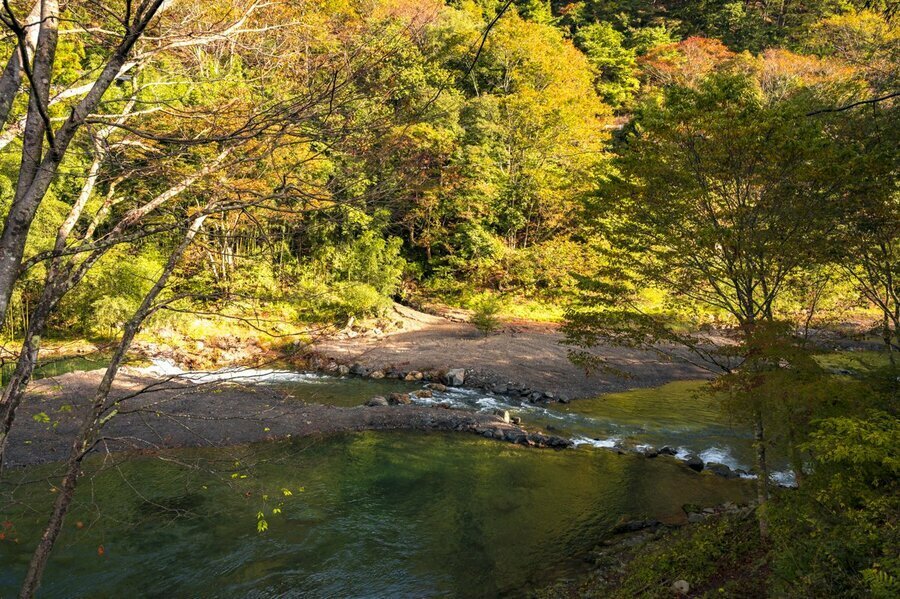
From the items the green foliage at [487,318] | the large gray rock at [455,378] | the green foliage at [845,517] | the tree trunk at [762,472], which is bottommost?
the large gray rock at [455,378]

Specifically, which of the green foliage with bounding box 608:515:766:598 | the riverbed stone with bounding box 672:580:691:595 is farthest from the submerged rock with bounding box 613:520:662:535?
the riverbed stone with bounding box 672:580:691:595

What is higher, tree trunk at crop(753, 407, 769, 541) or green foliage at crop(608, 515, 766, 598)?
tree trunk at crop(753, 407, 769, 541)

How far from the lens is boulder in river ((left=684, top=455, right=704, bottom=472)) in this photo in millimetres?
11977

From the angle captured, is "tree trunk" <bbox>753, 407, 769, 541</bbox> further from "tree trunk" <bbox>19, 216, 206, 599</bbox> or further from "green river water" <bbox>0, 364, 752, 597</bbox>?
"tree trunk" <bbox>19, 216, 206, 599</bbox>

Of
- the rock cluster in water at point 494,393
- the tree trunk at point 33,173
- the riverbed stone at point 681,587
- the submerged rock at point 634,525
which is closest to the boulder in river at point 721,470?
the rock cluster in water at point 494,393

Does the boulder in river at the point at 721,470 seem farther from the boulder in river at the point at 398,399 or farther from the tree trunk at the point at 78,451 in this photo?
the tree trunk at the point at 78,451

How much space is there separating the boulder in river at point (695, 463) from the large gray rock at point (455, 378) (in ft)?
27.7

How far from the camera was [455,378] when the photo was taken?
1894 cm

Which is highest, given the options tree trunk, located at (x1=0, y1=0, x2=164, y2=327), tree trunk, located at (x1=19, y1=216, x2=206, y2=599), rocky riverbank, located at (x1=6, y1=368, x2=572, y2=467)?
tree trunk, located at (x1=0, y1=0, x2=164, y2=327)

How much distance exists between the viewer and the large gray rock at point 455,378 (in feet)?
61.9

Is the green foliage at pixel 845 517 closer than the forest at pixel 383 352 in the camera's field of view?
No

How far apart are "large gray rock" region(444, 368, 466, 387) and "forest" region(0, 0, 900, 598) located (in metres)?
0.12

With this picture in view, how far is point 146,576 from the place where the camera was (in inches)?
303

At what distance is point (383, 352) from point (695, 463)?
43.3ft
